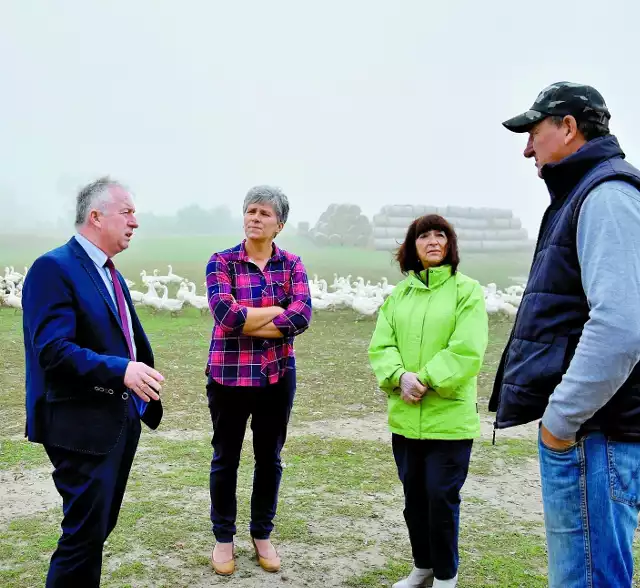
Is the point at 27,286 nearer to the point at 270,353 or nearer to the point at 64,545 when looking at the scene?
the point at 64,545

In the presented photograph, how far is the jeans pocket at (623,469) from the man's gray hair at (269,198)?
75.3 inches

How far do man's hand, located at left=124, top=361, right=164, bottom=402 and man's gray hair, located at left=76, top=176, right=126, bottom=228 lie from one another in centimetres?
64

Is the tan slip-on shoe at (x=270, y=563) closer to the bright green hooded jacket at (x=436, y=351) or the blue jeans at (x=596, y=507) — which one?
the bright green hooded jacket at (x=436, y=351)

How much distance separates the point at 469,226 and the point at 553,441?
2138cm

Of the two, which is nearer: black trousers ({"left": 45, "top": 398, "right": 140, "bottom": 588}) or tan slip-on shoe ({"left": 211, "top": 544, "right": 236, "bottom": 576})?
black trousers ({"left": 45, "top": 398, "right": 140, "bottom": 588})

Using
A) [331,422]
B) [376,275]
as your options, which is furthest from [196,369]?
[376,275]

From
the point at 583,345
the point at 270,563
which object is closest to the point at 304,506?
the point at 270,563

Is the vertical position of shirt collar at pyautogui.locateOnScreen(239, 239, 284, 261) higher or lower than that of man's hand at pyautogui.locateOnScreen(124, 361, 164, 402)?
higher

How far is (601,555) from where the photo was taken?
Result: 1.84 meters

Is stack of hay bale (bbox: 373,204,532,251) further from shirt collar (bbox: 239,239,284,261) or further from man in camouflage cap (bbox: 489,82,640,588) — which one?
man in camouflage cap (bbox: 489,82,640,588)

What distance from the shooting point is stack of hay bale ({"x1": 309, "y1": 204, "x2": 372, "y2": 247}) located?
21.3 metres

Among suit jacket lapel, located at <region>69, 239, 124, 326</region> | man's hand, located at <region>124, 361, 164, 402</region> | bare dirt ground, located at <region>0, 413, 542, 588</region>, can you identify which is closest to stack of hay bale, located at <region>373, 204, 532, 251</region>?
bare dirt ground, located at <region>0, 413, 542, 588</region>

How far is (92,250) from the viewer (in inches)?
97.3

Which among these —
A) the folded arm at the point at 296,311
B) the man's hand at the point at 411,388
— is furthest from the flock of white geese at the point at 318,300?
the man's hand at the point at 411,388
